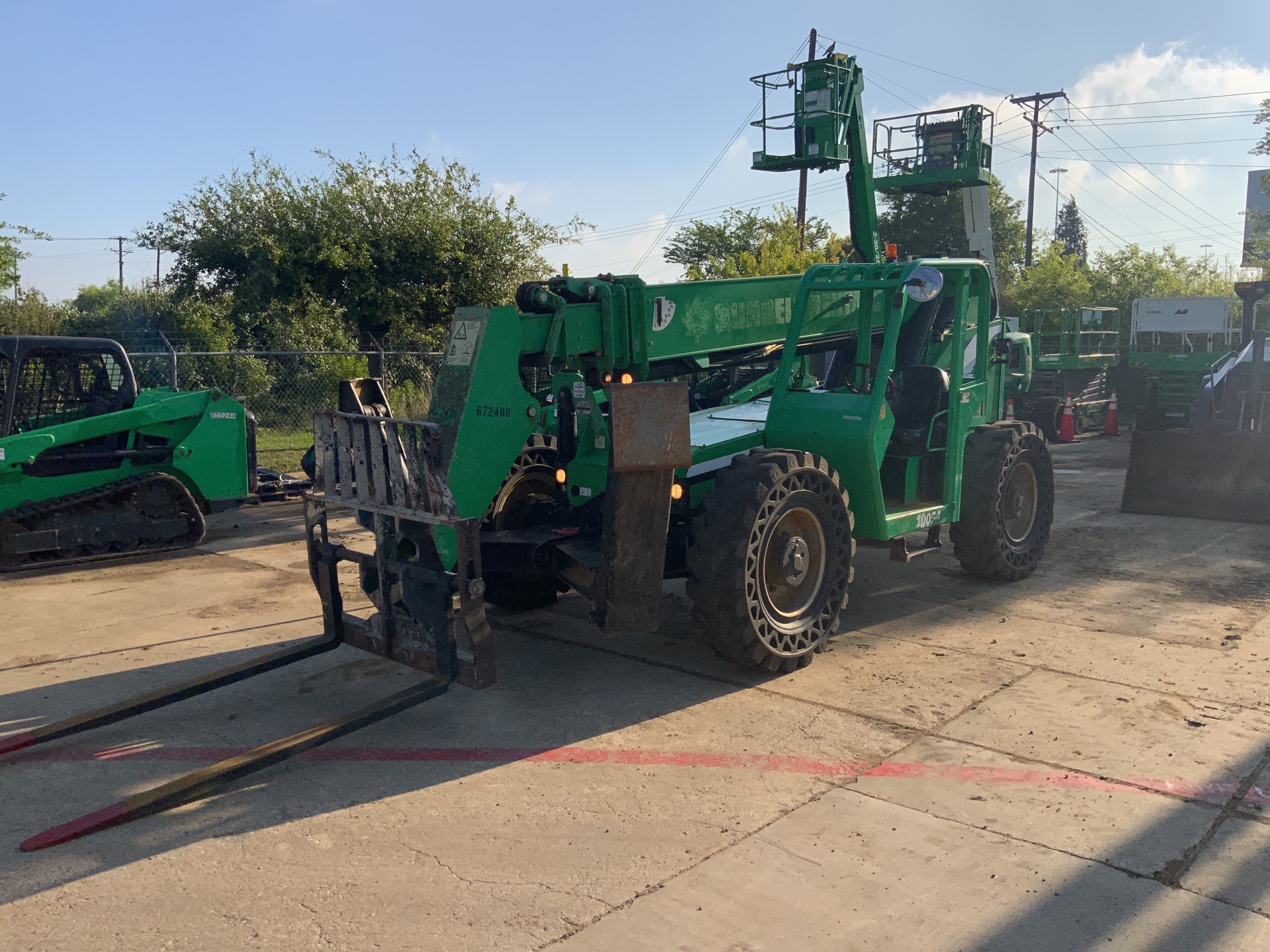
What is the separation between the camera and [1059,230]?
95.4 meters

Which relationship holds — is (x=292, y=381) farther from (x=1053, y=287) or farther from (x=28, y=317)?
(x=1053, y=287)

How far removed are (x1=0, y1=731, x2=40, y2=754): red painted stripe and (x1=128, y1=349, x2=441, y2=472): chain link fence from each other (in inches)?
440

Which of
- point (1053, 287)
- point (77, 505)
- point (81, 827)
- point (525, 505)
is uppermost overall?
point (1053, 287)

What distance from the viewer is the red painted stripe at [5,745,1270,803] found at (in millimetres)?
4617

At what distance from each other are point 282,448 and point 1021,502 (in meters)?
11.8

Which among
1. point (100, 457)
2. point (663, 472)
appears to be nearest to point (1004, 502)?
point (663, 472)

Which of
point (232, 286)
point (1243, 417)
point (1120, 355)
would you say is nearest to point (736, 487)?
point (1243, 417)

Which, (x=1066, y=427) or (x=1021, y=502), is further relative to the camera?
(x=1066, y=427)

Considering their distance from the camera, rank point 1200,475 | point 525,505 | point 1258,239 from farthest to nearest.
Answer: point 1258,239 < point 1200,475 < point 525,505

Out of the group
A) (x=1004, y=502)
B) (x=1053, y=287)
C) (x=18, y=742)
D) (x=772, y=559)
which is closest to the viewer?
(x=18, y=742)

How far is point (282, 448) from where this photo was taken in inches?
635

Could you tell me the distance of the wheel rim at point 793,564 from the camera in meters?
6.07

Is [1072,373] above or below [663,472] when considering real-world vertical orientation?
above

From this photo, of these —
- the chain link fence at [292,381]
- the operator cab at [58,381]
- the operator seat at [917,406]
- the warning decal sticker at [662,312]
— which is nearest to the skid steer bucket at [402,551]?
the warning decal sticker at [662,312]
